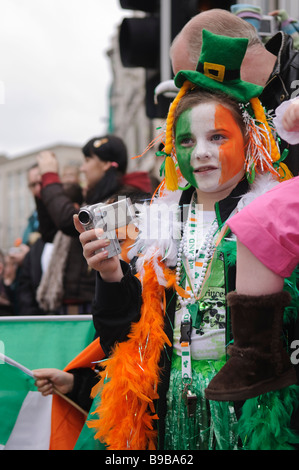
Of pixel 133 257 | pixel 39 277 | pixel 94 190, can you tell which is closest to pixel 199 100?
pixel 133 257

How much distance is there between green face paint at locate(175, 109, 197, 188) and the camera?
1418 mm

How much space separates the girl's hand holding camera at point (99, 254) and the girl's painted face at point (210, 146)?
12.0 inches

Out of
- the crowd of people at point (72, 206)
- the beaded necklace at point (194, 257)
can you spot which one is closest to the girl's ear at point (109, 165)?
the crowd of people at point (72, 206)

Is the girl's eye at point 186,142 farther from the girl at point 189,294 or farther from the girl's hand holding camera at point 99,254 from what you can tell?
the girl's hand holding camera at point 99,254

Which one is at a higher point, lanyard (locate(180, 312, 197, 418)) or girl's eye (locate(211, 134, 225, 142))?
girl's eye (locate(211, 134, 225, 142))

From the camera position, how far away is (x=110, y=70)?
28.0m

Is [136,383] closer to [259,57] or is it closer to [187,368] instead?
[187,368]

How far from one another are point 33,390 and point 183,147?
1.04m

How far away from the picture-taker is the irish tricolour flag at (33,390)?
1810mm

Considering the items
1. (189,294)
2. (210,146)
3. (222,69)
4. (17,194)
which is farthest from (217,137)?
(17,194)

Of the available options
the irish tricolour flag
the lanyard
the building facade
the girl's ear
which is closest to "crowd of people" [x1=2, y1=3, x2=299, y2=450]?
the lanyard

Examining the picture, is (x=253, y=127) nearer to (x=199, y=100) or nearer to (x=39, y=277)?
(x=199, y=100)

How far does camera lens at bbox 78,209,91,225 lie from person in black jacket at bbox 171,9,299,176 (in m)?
0.60

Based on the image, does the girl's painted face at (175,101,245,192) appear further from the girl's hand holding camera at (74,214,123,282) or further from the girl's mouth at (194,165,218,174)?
the girl's hand holding camera at (74,214,123,282)
